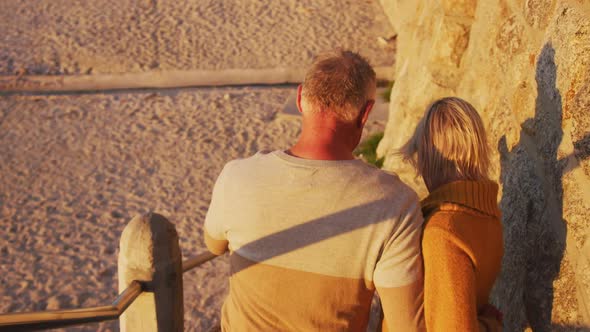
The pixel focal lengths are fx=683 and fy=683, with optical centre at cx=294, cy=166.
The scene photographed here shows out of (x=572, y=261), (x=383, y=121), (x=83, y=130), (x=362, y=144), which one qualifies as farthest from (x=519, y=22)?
(x=83, y=130)

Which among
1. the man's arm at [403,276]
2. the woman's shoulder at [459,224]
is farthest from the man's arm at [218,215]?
the woman's shoulder at [459,224]

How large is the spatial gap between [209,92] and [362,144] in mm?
2085

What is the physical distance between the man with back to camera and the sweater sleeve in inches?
1.4

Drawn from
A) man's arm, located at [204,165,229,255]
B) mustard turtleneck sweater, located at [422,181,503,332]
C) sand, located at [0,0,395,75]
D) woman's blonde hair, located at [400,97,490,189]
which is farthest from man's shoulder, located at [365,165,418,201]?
sand, located at [0,0,395,75]

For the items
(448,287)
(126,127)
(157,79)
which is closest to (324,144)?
(448,287)

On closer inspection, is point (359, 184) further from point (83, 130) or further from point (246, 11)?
point (246, 11)

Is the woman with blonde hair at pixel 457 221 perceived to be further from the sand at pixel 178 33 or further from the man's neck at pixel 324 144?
the sand at pixel 178 33

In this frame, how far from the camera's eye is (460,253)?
1779 millimetres

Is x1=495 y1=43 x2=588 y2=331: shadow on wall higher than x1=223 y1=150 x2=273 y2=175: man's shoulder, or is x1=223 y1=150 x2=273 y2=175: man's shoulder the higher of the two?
x1=223 y1=150 x2=273 y2=175: man's shoulder

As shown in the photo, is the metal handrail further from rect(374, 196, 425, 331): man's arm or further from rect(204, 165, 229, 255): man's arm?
rect(374, 196, 425, 331): man's arm

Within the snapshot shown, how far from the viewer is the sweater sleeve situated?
1732 millimetres

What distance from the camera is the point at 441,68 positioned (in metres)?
4.35

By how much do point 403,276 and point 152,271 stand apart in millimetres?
921

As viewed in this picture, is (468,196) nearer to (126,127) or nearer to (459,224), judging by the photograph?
(459,224)
